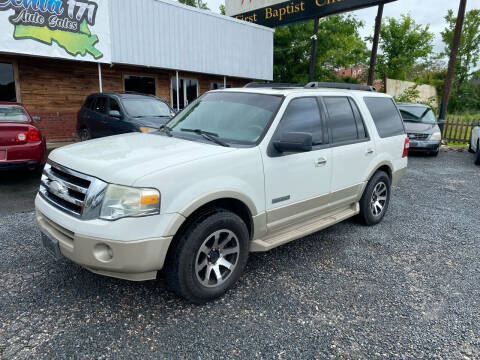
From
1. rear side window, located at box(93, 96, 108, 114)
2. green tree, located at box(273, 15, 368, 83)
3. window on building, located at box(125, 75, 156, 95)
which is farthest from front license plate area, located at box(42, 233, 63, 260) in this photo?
green tree, located at box(273, 15, 368, 83)

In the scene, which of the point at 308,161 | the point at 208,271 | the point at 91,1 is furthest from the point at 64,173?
the point at 91,1

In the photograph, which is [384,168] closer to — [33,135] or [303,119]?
A: [303,119]

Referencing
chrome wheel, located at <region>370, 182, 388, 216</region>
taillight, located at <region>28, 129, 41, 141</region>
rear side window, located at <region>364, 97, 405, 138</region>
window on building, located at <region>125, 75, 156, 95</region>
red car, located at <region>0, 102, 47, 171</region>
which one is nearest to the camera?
rear side window, located at <region>364, 97, 405, 138</region>

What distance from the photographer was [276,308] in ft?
9.55

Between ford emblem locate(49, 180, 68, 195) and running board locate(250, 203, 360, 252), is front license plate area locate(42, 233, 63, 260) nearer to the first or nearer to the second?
ford emblem locate(49, 180, 68, 195)

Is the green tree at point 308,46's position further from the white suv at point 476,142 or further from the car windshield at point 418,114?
the white suv at point 476,142

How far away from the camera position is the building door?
1523 centimetres

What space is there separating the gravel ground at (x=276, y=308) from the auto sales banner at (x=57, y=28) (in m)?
7.28

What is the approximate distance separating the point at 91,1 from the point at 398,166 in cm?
1007

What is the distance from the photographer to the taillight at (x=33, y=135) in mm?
6180

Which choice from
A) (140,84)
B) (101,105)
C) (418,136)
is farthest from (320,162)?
(140,84)

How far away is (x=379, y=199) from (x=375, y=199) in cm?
13

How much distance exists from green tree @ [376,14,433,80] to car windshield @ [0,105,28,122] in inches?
1028

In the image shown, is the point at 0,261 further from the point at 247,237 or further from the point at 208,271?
the point at 247,237
